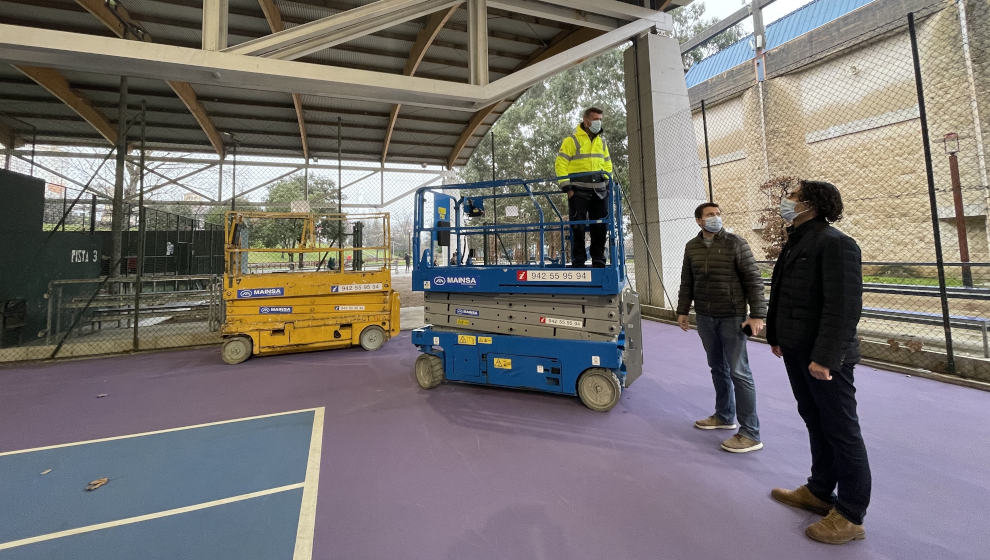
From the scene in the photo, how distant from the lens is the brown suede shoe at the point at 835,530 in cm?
193

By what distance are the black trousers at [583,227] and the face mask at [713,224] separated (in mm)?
1278

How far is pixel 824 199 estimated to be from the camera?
2117 mm

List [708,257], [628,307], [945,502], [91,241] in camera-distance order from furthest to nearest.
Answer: [91,241]
[628,307]
[708,257]
[945,502]

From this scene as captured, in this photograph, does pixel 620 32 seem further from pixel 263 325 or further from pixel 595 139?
pixel 263 325

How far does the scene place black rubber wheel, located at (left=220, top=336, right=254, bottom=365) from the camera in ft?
19.7

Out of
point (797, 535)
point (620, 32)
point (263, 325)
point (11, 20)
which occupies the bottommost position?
point (797, 535)

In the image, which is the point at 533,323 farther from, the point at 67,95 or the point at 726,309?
the point at 67,95

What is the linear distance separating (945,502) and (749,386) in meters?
1.13

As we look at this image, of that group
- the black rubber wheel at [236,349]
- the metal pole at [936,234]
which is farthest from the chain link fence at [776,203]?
the black rubber wheel at [236,349]

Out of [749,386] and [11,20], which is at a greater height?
[11,20]

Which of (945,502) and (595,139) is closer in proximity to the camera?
(945,502)

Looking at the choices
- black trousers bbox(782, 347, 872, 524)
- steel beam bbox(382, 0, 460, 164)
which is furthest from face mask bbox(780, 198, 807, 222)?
steel beam bbox(382, 0, 460, 164)

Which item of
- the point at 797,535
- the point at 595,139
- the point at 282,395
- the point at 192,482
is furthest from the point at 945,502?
the point at 282,395

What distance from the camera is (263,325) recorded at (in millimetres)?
6227
